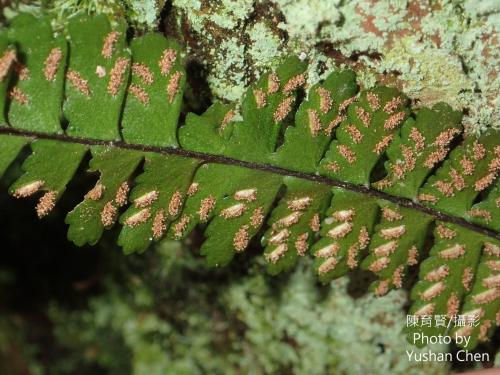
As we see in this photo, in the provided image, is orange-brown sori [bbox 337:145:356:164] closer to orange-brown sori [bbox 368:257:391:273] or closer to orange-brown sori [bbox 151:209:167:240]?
orange-brown sori [bbox 368:257:391:273]

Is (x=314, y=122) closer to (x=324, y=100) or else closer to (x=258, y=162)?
(x=324, y=100)

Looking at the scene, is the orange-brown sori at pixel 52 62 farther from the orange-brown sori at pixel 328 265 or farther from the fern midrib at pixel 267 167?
the orange-brown sori at pixel 328 265

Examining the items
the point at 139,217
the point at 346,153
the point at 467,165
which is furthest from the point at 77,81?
the point at 467,165

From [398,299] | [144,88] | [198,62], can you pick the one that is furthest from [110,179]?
[398,299]

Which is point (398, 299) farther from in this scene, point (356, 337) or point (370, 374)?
point (370, 374)

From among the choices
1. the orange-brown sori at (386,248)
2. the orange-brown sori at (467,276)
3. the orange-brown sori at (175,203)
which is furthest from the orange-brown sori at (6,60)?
the orange-brown sori at (467,276)

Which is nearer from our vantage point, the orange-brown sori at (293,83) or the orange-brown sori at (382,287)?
the orange-brown sori at (293,83)
